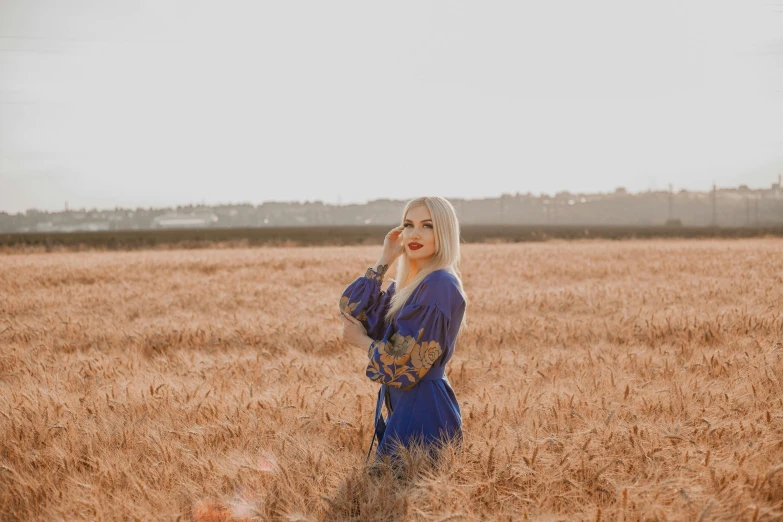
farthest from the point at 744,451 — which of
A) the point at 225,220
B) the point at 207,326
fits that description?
the point at 225,220

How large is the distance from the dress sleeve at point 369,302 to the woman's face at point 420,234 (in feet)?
0.97

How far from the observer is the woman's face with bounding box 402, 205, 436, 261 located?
2.93m

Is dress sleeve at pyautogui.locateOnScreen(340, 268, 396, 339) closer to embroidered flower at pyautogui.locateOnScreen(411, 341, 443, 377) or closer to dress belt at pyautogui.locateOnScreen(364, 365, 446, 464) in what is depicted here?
dress belt at pyautogui.locateOnScreen(364, 365, 446, 464)

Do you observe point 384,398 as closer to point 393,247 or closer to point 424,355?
point 424,355

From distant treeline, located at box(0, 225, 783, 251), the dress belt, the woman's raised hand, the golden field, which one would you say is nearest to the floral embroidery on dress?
the dress belt

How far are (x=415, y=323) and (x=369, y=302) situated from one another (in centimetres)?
44

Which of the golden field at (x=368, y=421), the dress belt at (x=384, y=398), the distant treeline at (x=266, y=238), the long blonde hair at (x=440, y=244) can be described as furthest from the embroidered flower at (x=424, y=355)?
the distant treeline at (x=266, y=238)

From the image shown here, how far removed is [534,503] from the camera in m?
2.31

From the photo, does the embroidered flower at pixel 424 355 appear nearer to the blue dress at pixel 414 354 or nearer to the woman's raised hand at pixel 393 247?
the blue dress at pixel 414 354

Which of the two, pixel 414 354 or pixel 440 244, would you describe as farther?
pixel 440 244

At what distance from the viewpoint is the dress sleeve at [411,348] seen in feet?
8.86

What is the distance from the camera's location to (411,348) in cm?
270

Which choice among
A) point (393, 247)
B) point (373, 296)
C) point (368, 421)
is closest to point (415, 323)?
point (373, 296)

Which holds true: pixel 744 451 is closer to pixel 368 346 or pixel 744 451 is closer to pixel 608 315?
pixel 368 346
